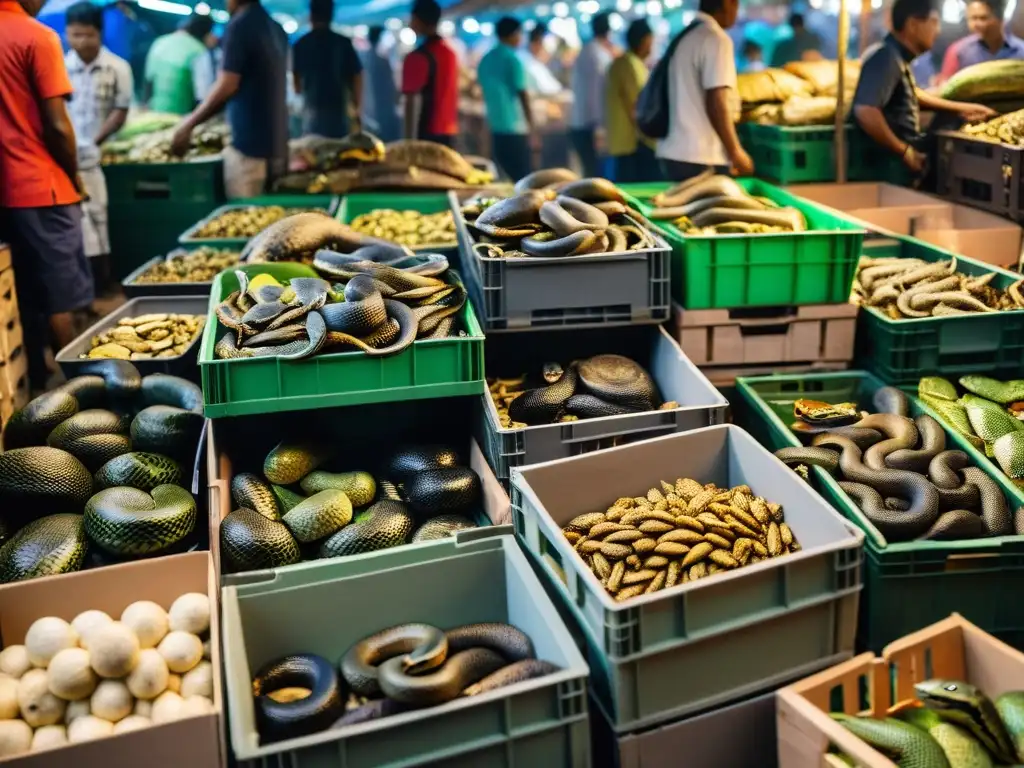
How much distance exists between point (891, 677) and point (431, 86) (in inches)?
276

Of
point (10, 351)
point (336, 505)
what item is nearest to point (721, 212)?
point (336, 505)

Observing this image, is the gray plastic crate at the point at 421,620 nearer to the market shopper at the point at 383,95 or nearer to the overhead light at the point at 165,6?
the overhead light at the point at 165,6

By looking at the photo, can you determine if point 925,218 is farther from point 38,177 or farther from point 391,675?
point 38,177

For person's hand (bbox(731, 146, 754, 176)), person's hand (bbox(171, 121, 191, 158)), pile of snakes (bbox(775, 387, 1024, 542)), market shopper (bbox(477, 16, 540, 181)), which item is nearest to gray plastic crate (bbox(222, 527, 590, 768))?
pile of snakes (bbox(775, 387, 1024, 542))

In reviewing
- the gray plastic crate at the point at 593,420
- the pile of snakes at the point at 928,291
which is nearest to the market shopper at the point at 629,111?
the pile of snakes at the point at 928,291

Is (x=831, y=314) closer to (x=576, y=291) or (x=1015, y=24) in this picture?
(x=576, y=291)

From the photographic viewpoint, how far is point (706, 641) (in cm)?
229

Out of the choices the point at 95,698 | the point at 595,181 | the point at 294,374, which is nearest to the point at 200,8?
the point at 595,181

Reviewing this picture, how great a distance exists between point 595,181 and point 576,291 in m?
0.72

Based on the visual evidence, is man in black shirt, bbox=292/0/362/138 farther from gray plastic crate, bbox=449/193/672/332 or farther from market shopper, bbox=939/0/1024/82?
gray plastic crate, bbox=449/193/672/332

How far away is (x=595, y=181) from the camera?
3.92m

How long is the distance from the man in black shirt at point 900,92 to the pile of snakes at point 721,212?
5.29ft

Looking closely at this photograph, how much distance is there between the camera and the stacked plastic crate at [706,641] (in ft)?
7.28

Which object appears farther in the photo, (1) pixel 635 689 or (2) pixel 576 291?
(2) pixel 576 291
